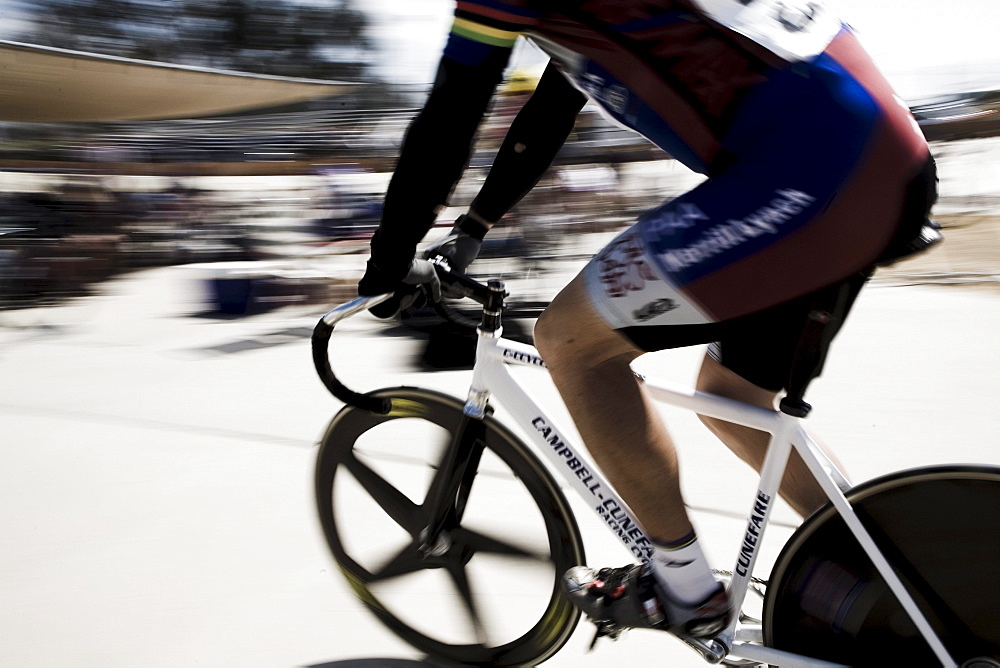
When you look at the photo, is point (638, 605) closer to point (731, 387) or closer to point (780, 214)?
point (731, 387)

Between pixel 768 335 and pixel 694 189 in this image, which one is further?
pixel 768 335

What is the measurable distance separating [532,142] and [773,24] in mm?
582

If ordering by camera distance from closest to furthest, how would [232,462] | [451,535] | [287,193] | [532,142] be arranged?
1. [532,142]
2. [451,535]
3. [232,462]
4. [287,193]

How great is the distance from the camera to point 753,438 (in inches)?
70.5

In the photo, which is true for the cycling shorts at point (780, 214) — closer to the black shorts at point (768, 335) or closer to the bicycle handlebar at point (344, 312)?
the black shorts at point (768, 335)

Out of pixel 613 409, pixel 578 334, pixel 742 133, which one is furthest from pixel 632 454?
Answer: pixel 742 133

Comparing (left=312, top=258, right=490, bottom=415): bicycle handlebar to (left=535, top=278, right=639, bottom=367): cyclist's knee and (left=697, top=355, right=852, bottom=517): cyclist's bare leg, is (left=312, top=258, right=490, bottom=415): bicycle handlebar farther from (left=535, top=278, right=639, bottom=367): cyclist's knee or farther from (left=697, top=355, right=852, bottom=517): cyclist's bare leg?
(left=697, top=355, right=852, bottom=517): cyclist's bare leg

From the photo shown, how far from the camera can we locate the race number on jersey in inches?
53.3

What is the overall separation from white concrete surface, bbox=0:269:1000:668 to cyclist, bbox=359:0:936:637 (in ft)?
2.34

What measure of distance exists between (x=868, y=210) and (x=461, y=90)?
0.71 m

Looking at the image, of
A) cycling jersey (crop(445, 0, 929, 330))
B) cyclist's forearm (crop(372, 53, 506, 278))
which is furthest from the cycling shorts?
cyclist's forearm (crop(372, 53, 506, 278))

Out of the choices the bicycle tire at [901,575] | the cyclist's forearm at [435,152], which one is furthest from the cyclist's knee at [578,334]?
the bicycle tire at [901,575]

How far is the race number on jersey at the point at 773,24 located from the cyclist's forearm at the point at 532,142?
0.44m

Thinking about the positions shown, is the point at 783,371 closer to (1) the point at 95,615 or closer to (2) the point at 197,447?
(1) the point at 95,615
